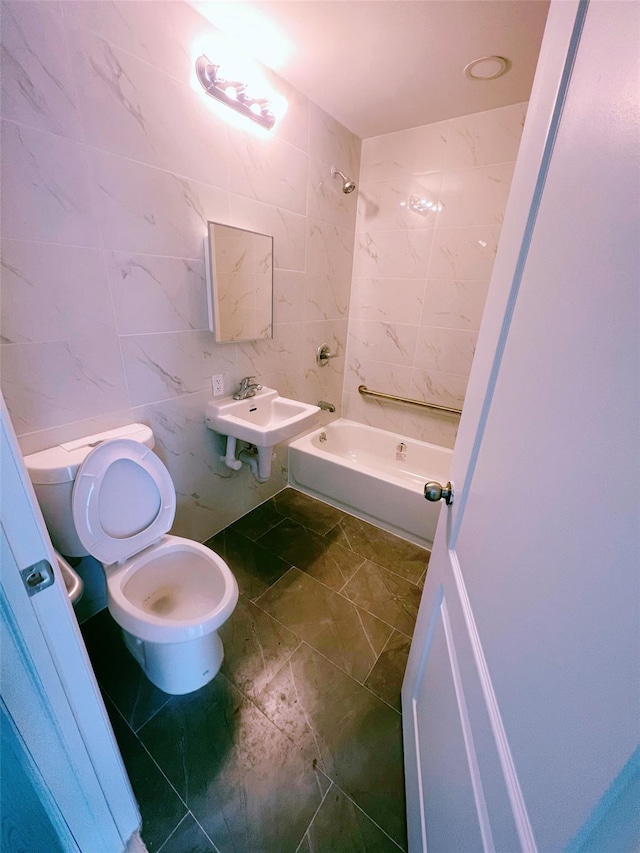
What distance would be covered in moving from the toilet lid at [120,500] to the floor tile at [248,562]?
60 cm

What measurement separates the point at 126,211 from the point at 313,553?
1.88 meters

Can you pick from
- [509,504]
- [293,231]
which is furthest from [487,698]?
[293,231]

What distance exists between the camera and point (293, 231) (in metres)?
1.93

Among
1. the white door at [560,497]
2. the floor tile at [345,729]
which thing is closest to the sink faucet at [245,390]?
the floor tile at [345,729]

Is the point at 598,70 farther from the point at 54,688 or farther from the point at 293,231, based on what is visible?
the point at 293,231

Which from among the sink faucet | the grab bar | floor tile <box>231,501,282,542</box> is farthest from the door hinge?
the grab bar

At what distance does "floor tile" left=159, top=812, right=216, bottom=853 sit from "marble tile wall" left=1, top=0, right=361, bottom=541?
3.64 feet

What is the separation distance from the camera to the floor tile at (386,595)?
1.58 metres

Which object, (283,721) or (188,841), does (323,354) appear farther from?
(188,841)

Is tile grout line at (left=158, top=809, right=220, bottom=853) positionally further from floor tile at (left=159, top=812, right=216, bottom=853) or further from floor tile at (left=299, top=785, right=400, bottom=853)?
floor tile at (left=299, top=785, right=400, bottom=853)

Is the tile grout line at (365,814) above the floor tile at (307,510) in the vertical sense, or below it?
below

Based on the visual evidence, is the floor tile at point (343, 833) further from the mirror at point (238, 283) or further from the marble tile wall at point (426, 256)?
the marble tile wall at point (426, 256)

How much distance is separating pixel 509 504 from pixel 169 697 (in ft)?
4.79

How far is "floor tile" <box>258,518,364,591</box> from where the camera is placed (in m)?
1.80
